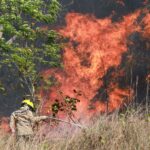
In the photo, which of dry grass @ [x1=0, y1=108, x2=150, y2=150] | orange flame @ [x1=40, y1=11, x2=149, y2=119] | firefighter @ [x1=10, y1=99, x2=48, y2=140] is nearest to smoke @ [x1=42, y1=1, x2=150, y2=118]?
orange flame @ [x1=40, y1=11, x2=149, y2=119]

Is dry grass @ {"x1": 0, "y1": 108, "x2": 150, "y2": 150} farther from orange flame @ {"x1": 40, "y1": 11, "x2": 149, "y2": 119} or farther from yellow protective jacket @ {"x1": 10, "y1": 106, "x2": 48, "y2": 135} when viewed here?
orange flame @ {"x1": 40, "y1": 11, "x2": 149, "y2": 119}

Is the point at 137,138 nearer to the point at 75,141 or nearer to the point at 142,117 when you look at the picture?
the point at 142,117

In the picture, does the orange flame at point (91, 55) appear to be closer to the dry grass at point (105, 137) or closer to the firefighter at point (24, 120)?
the firefighter at point (24, 120)

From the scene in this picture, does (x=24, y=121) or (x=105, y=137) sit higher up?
(x=105, y=137)

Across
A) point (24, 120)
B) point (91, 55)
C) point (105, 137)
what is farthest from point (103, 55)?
point (105, 137)

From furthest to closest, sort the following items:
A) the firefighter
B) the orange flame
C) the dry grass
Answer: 1. the orange flame
2. the firefighter
3. the dry grass

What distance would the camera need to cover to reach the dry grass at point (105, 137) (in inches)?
265

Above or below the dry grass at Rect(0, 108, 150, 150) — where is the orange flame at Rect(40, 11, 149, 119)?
below

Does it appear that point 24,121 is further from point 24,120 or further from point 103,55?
point 103,55

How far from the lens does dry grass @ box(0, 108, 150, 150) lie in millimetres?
6742

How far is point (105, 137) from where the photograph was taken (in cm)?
701

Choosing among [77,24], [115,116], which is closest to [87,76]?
[77,24]

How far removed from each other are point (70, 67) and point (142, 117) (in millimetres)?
16178

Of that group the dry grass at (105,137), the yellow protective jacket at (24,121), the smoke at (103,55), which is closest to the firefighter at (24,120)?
the yellow protective jacket at (24,121)
